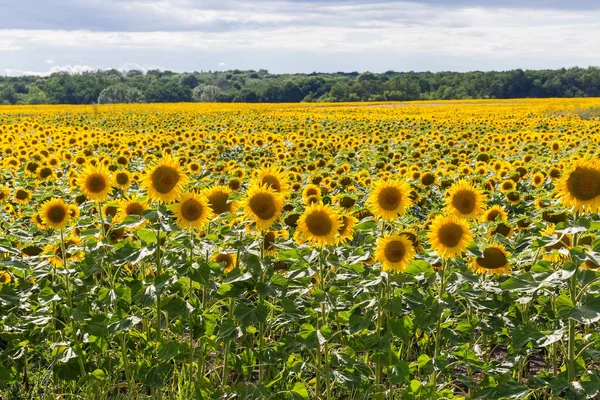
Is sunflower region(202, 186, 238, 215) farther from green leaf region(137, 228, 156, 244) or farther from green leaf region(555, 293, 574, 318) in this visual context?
green leaf region(555, 293, 574, 318)

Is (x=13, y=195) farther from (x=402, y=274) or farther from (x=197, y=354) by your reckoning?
(x=402, y=274)

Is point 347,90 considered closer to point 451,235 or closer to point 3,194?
point 3,194

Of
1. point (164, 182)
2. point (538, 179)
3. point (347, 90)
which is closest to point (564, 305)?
point (164, 182)

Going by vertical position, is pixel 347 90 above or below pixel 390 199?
below

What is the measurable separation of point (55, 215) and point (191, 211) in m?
1.56

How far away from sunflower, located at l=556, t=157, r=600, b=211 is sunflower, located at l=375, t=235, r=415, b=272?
3.22ft

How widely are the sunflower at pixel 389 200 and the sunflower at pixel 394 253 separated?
1.22ft

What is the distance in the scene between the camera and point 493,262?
4332 millimetres

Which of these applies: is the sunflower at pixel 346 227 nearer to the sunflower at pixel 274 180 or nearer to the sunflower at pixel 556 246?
the sunflower at pixel 274 180

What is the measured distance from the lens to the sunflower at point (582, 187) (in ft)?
11.3

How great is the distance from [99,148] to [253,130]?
903 centimetres

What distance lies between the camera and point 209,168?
10.5 m

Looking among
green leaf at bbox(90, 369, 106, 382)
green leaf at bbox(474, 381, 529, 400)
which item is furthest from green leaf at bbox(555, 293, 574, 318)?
green leaf at bbox(90, 369, 106, 382)

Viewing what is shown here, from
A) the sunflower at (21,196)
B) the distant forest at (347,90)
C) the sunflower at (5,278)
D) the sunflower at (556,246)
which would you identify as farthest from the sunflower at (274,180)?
the distant forest at (347,90)
